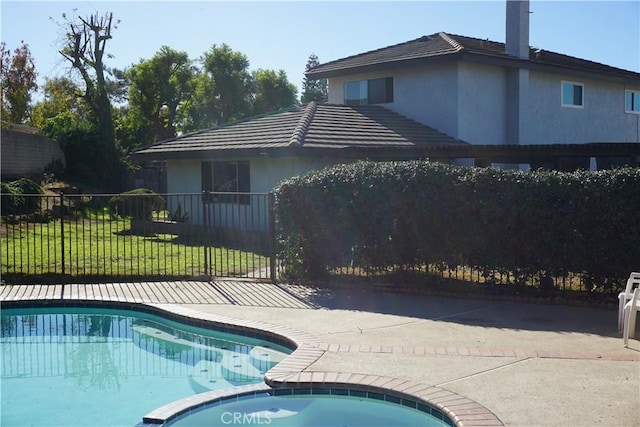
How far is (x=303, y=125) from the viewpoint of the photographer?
19016mm

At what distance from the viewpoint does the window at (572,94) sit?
24.5 metres

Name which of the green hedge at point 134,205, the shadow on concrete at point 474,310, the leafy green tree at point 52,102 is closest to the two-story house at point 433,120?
the green hedge at point 134,205

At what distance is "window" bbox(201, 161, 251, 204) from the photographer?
19.8 metres

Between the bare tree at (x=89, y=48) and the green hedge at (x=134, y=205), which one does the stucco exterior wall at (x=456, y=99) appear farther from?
the bare tree at (x=89, y=48)

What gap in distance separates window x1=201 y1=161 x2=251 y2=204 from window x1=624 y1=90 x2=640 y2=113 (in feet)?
57.7

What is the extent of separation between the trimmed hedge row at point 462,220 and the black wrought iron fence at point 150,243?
114 centimetres

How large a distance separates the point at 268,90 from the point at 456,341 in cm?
5347

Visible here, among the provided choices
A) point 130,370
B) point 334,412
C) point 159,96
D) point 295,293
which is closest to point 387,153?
point 295,293

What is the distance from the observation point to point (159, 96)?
55.0 m

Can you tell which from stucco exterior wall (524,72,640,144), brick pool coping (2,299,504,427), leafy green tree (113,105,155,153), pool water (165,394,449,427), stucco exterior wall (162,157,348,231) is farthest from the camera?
leafy green tree (113,105,155,153)

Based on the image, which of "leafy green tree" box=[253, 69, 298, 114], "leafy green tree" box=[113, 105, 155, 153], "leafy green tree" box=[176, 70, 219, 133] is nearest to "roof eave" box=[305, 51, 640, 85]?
"leafy green tree" box=[113, 105, 155, 153]

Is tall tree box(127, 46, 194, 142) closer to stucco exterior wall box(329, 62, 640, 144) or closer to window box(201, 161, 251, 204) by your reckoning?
stucco exterior wall box(329, 62, 640, 144)

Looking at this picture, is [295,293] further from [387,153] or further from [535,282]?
[387,153]

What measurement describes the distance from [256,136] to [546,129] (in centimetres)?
1106
